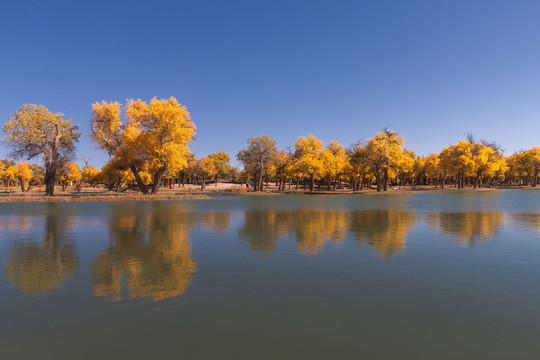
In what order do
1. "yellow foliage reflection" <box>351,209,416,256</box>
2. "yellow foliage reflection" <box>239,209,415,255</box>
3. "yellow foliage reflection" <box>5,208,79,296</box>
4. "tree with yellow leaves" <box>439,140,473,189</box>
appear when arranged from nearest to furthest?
1. "yellow foliage reflection" <box>5,208,79,296</box>
2. "yellow foliage reflection" <box>351,209,416,256</box>
3. "yellow foliage reflection" <box>239,209,415,255</box>
4. "tree with yellow leaves" <box>439,140,473,189</box>

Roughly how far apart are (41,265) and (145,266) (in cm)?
459

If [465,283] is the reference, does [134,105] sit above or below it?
above

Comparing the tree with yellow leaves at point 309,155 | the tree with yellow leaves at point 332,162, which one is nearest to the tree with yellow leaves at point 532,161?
the tree with yellow leaves at point 332,162

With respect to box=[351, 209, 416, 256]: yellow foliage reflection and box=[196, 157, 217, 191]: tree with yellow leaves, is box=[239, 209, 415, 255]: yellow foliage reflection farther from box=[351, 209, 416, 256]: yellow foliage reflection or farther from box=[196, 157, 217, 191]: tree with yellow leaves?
box=[196, 157, 217, 191]: tree with yellow leaves

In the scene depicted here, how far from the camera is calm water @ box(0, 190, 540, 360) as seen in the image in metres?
6.73

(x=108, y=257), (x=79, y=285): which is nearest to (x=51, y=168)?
(x=108, y=257)

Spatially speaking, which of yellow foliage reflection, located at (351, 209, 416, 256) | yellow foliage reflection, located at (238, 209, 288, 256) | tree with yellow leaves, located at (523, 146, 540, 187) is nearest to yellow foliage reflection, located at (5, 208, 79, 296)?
yellow foliage reflection, located at (238, 209, 288, 256)

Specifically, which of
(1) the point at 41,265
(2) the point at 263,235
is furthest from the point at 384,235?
(1) the point at 41,265

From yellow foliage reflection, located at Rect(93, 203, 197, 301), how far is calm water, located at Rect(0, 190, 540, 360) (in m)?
0.07

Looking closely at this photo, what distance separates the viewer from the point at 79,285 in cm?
1076

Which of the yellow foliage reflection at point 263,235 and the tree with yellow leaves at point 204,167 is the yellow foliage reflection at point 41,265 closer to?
the yellow foliage reflection at point 263,235

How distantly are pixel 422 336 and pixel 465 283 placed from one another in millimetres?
4827

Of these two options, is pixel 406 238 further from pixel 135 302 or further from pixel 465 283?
pixel 135 302

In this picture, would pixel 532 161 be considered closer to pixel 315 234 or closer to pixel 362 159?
pixel 362 159
